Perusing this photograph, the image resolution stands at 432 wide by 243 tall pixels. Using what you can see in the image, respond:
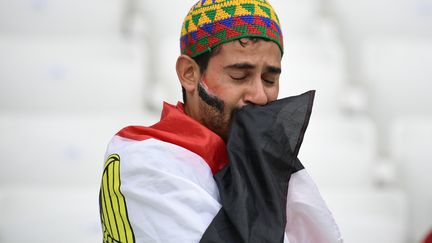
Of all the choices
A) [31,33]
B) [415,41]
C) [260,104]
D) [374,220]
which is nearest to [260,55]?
[260,104]

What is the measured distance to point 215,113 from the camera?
4.11ft

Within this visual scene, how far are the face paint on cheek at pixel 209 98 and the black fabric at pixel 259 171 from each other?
0.16ft

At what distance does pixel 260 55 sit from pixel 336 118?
167cm

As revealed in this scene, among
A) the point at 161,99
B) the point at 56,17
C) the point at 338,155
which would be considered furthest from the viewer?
the point at 56,17

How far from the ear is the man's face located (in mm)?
30

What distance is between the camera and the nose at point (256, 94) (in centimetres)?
122

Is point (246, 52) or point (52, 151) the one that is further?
point (52, 151)

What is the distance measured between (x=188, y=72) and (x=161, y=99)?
152cm

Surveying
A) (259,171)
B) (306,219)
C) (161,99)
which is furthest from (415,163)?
(259,171)

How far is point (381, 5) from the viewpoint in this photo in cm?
337

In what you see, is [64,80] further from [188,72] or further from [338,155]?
[188,72]

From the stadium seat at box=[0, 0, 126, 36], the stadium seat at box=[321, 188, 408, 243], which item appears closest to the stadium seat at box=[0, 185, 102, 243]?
the stadium seat at box=[321, 188, 408, 243]

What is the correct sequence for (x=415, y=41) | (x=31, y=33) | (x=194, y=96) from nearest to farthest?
(x=194, y=96)
(x=31, y=33)
(x=415, y=41)

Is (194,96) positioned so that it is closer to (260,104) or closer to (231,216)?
(260,104)
